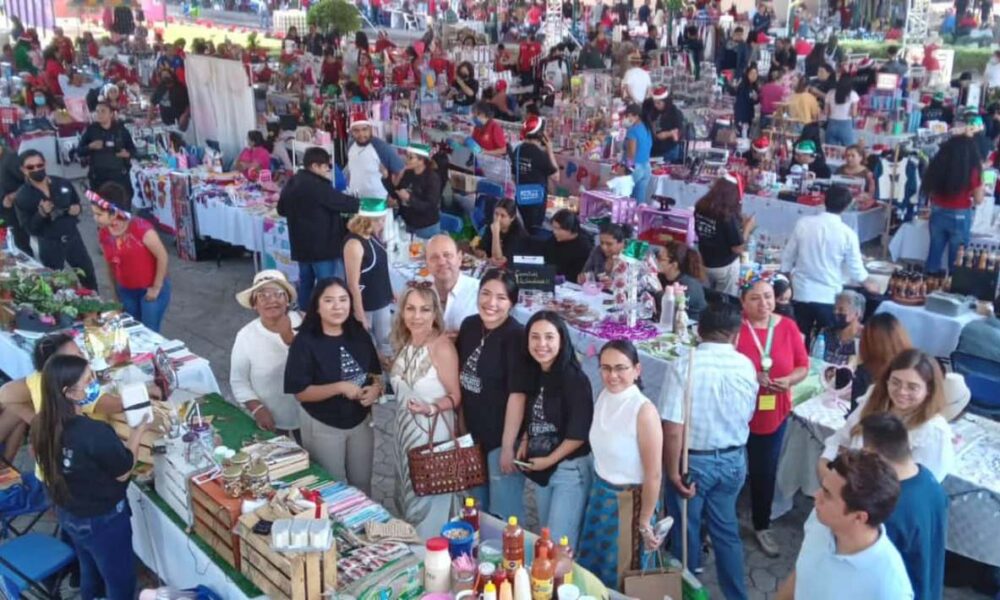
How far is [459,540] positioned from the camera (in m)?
3.03

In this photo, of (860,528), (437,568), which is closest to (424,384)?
(437,568)

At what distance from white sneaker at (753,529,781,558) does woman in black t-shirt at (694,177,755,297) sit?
1920mm

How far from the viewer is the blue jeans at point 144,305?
19.3 feet

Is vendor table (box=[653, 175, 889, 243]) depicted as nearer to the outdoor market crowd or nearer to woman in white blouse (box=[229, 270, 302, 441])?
the outdoor market crowd

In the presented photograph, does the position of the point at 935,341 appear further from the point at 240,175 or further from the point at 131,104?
the point at 131,104

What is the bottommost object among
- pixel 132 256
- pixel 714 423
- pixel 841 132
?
pixel 714 423

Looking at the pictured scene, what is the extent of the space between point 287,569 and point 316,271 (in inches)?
152

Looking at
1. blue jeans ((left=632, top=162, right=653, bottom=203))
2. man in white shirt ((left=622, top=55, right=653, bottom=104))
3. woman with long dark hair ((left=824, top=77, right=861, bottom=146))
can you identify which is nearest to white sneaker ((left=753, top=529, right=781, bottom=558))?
blue jeans ((left=632, top=162, right=653, bottom=203))

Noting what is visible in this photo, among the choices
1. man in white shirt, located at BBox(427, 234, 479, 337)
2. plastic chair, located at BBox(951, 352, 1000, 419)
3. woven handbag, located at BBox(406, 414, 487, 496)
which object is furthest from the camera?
plastic chair, located at BBox(951, 352, 1000, 419)

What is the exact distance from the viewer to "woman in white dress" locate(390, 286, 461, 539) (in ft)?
12.7

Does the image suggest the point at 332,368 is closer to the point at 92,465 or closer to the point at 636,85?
the point at 92,465

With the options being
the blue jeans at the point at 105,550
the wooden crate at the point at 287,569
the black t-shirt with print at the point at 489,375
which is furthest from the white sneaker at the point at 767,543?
the blue jeans at the point at 105,550

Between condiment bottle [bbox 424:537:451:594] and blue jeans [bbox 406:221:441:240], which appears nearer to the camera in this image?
condiment bottle [bbox 424:537:451:594]

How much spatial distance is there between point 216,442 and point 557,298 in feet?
8.38
